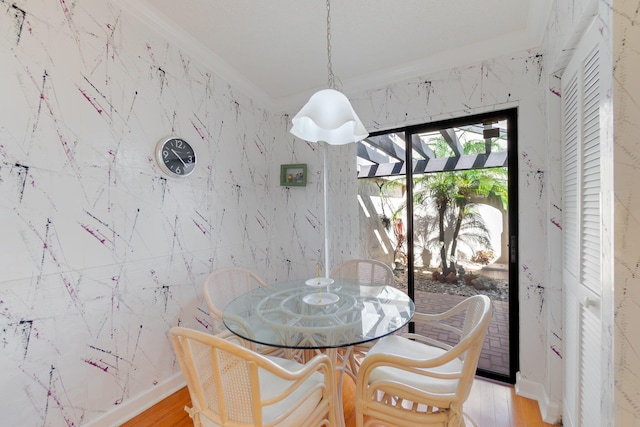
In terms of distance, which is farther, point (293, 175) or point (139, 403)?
point (293, 175)

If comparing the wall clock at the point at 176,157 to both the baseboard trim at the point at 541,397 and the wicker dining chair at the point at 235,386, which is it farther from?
the baseboard trim at the point at 541,397

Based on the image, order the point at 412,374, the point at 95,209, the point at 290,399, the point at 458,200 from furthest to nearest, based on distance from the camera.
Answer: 1. the point at 458,200
2. the point at 95,209
3. the point at 412,374
4. the point at 290,399

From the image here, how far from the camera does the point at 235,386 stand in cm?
96

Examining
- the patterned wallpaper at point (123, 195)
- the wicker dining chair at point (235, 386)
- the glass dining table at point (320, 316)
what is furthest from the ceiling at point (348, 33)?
the wicker dining chair at point (235, 386)

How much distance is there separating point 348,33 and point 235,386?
2.20 meters

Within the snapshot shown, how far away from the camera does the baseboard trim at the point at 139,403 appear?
1.58 meters

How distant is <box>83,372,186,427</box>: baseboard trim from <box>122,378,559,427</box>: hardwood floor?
3 centimetres

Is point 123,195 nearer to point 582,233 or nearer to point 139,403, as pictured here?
point 139,403

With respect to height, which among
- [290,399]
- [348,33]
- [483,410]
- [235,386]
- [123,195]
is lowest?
[483,410]

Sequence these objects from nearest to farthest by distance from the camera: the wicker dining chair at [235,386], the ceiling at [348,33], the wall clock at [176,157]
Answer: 1. the wicker dining chair at [235,386]
2. the ceiling at [348,33]
3. the wall clock at [176,157]

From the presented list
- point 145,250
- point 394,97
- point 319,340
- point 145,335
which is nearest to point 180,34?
point 145,250

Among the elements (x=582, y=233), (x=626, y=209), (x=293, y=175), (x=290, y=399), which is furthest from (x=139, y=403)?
(x=582, y=233)

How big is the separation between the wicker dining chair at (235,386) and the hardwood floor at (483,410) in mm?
719

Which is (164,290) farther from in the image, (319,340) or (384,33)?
(384,33)
